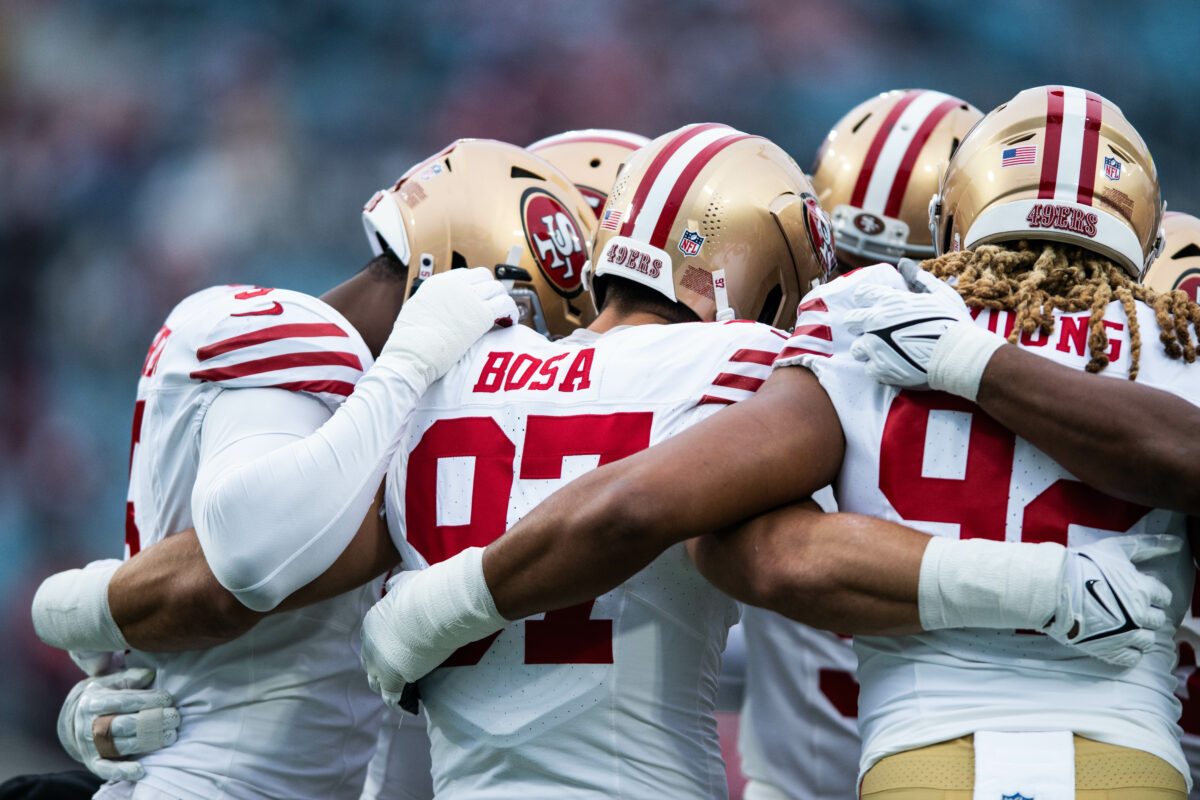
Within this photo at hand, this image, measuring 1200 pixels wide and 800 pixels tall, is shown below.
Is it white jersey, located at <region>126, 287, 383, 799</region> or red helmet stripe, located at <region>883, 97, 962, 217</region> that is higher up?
red helmet stripe, located at <region>883, 97, 962, 217</region>

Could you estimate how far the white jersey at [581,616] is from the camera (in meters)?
1.92

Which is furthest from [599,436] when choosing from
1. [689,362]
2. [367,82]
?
[367,82]

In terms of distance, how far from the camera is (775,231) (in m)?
2.43

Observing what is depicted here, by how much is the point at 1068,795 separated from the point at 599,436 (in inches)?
34.7

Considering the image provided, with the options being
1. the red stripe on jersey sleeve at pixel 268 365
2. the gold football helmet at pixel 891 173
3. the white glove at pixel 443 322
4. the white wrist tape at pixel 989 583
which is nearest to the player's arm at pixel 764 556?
the white wrist tape at pixel 989 583

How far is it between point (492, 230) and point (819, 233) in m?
0.88

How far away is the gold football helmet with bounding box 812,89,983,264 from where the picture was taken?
3.44 meters

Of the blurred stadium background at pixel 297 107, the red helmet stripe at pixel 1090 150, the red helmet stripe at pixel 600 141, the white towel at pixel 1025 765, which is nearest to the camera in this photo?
the white towel at pixel 1025 765

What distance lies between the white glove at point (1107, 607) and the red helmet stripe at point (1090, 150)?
637 mm

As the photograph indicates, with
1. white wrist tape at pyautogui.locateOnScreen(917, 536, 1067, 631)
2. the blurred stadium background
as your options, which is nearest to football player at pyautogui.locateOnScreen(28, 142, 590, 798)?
white wrist tape at pyautogui.locateOnScreen(917, 536, 1067, 631)

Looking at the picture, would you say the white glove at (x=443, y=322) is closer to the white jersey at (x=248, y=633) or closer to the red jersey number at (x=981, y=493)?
the white jersey at (x=248, y=633)

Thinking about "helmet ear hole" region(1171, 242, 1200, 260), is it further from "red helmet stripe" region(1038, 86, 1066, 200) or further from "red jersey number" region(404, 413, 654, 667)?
"red jersey number" region(404, 413, 654, 667)

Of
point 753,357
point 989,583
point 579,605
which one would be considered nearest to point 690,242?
point 753,357

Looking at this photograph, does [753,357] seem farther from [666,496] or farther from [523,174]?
[523,174]
